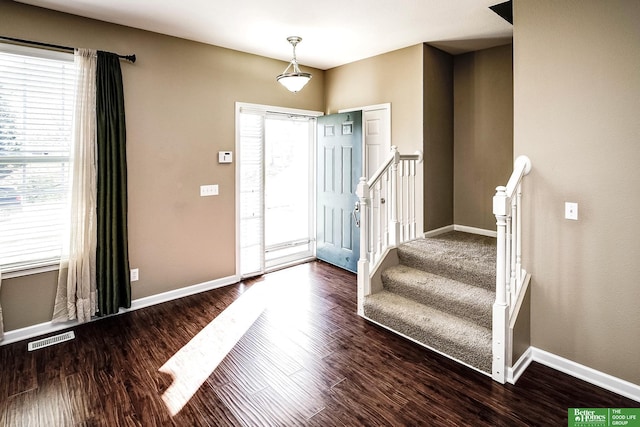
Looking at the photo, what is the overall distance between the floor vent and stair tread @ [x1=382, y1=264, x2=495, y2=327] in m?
2.87

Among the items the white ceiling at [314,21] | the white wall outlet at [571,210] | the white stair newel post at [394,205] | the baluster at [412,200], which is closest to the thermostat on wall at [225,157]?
the white ceiling at [314,21]

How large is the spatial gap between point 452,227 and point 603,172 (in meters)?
2.33

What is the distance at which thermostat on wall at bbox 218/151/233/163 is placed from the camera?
4129 millimetres

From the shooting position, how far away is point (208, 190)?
4.09m

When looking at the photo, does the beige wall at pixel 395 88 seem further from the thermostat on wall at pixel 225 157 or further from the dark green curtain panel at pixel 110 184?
the dark green curtain panel at pixel 110 184

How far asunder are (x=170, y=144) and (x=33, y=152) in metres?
1.14

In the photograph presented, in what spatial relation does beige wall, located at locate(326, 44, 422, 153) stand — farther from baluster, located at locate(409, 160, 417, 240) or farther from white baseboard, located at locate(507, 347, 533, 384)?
white baseboard, located at locate(507, 347, 533, 384)

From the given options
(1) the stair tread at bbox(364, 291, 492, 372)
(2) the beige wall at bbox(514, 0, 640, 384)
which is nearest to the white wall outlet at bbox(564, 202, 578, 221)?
(2) the beige wall at bbox(514, 0, 640, 384)

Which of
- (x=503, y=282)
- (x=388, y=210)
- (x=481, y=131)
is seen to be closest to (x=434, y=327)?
(x=503, y=282)

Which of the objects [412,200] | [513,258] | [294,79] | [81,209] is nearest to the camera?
[513,258]

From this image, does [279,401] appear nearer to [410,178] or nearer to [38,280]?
[38,280]

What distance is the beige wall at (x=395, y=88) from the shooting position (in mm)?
4070

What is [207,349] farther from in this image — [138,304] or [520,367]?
[520,367]

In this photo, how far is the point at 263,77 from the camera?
4.45m
